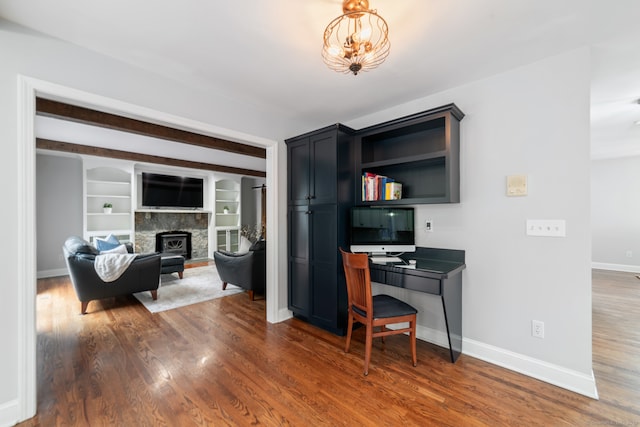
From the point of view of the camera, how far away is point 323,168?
9.40 feet

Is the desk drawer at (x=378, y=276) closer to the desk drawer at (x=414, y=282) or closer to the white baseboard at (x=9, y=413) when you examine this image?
the desk drawer at (x=414, y=282)

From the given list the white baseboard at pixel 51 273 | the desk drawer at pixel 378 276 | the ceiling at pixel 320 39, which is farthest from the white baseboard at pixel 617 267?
the white baseboard at pixel 51 273

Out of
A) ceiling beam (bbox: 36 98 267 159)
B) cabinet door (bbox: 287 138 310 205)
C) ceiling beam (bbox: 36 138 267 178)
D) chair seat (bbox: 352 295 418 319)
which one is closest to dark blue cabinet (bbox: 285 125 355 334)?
cabinet door (bbox: 287 138 310 205)

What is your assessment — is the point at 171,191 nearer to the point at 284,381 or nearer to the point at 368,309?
the point at 284,381

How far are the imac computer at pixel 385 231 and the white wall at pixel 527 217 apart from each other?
0.95 ft

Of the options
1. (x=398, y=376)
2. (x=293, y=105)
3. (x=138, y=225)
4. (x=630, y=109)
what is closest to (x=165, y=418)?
(x=398, y=376)

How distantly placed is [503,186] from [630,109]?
7.14 ft

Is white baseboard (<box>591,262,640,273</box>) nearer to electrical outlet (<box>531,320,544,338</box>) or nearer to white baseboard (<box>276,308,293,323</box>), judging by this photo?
electrical outlet (<box>531,320,544,338</box>)

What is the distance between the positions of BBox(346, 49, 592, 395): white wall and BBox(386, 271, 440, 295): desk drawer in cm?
54

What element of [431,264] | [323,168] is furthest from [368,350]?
[323,168]

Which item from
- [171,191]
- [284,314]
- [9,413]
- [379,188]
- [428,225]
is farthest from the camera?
[171,191]

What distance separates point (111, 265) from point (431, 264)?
3.81 m

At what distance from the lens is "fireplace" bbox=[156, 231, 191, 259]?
6.68 metres

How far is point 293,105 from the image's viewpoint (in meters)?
2.96
